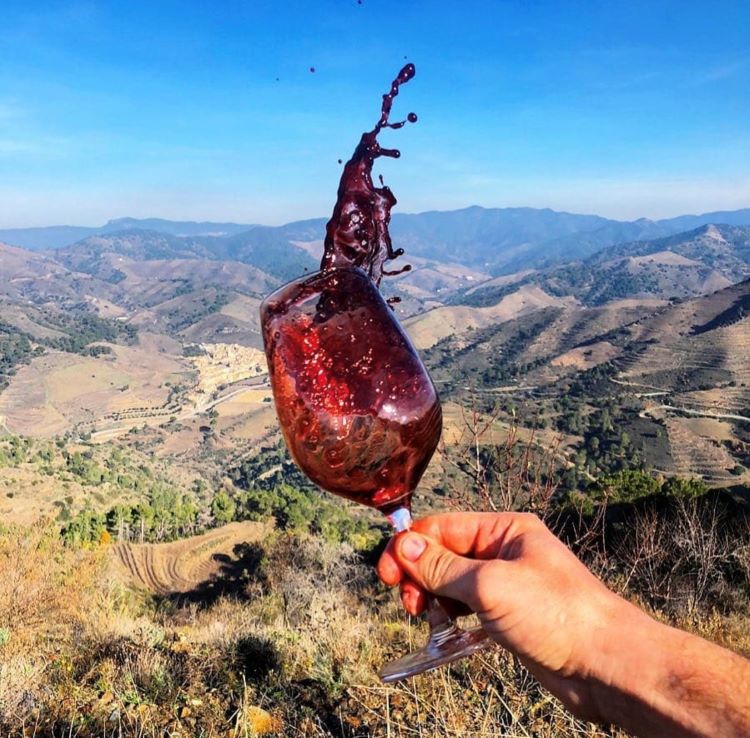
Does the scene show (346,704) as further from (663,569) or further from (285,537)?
(285,537)

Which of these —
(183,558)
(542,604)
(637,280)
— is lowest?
(183,558)

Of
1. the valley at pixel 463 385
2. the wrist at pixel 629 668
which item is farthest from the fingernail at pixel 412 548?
the valley at pixel 463 385

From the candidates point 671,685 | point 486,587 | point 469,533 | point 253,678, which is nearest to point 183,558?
point 253,678

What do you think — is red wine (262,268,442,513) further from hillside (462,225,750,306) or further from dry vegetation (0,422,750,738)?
hillside (462,225,750,306)

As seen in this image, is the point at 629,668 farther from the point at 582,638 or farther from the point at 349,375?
the point at 349,375

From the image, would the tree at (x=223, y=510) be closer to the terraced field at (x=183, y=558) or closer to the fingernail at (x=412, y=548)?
the terraced field at (x=183, y=558)

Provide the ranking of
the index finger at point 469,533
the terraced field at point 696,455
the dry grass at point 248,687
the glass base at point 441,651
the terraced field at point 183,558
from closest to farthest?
the glass base at point 441,651 < the index finger at point 469,533 < the dry grass at point 248,687 < the terraced field at point 183,558 < the terraced field at point 696,455

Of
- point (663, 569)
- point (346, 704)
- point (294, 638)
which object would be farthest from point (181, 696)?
point (663, 569)
